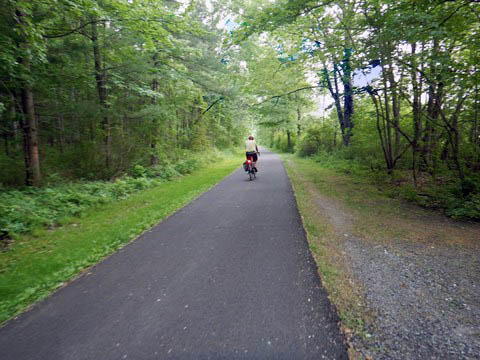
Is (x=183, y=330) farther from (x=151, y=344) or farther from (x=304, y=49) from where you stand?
(x=304, y=49)

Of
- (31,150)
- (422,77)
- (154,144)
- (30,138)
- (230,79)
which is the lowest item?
(31,150)

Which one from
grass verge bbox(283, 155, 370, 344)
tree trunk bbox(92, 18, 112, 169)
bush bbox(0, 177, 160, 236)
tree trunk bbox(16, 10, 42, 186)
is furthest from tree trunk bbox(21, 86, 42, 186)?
grass verge bbox(283, 155, 370, 344)

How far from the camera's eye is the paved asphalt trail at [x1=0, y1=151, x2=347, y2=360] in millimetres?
2078

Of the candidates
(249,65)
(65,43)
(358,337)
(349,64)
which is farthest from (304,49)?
(358,337)

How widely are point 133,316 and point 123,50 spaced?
10465 mm

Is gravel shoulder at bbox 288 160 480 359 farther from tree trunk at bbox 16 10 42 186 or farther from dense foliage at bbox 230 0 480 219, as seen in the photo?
tree trunk at bbox 16 10 42 186

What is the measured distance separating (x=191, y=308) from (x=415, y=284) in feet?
8.96

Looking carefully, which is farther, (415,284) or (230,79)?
(230,79)

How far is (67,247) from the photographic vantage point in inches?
173

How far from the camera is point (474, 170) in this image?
18.1 feet

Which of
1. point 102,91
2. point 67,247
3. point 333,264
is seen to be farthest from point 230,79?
point 333,264

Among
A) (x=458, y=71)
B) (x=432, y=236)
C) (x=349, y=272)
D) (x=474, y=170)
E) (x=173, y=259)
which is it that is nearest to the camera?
(x=349, y=272)

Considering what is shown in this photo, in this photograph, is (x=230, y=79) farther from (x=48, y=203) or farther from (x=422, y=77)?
(x=48, y=203)

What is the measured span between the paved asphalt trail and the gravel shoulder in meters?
0.49
